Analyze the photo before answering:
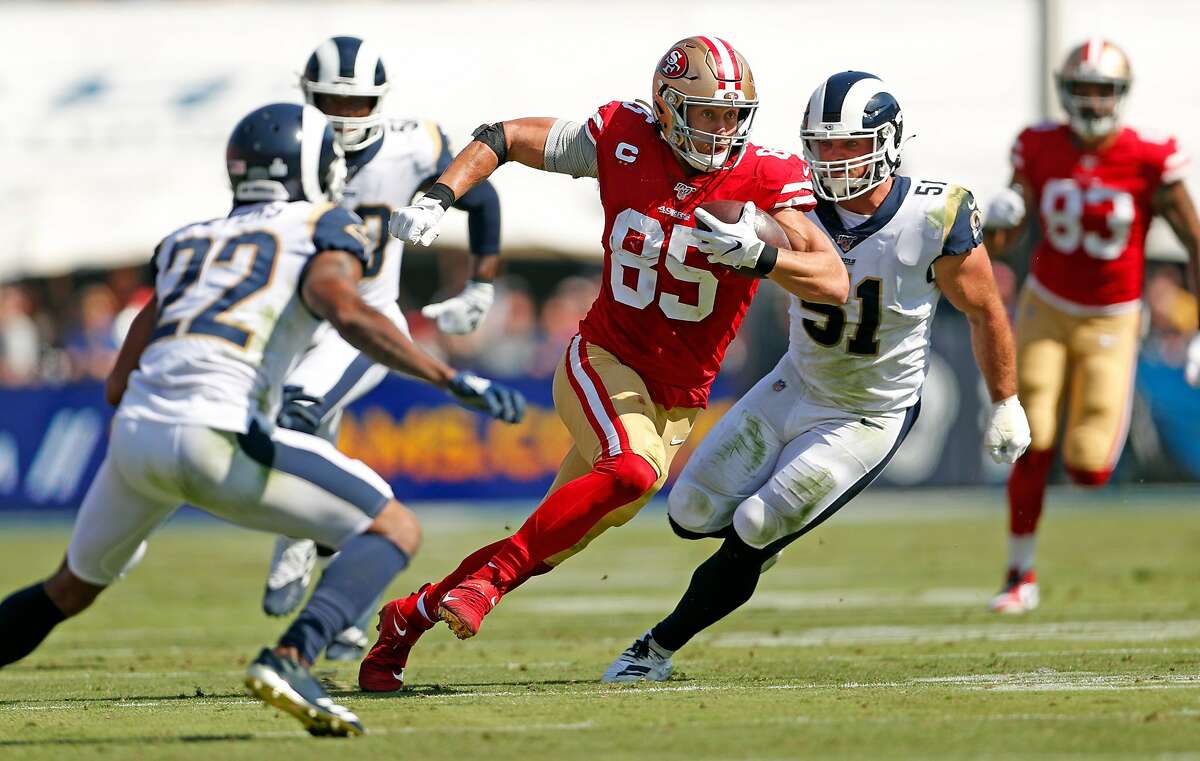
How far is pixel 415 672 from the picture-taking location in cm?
662

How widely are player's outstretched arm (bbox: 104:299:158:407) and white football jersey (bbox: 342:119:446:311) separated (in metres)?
2.32

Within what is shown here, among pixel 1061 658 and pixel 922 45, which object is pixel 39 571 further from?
pixel 922 45

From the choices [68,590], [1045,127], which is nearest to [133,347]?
[68,590]

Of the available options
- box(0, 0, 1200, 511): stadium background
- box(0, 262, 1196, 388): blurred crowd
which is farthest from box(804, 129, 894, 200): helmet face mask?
box(0, 262, 1196, 388): blurred crowd

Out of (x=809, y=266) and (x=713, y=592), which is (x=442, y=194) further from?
(x=713, y=592)

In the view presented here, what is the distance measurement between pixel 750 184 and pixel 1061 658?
6.45 ft

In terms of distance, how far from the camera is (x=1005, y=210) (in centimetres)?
834

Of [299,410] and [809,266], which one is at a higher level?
[809,266]

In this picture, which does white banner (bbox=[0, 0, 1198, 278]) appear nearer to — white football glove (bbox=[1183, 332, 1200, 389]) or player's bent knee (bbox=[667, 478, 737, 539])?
white football glove (bbox=[1183, 332, 1200, 389])

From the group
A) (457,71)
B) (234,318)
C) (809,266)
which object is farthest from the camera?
(457,71)

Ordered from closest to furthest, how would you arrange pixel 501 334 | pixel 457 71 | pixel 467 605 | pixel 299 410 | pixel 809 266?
pixel 467 605, pixel 809 266, pixel 299 410, pixel 501 334, pixel 457 71

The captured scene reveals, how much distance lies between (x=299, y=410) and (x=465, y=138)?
13.1m

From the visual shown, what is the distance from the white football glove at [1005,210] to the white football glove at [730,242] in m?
→ 3.08

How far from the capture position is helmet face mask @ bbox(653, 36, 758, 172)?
5961 mm
